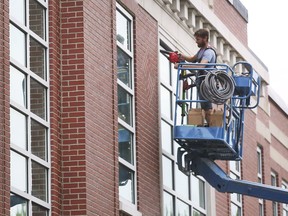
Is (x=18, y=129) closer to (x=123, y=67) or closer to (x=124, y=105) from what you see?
(x=124, y=105)

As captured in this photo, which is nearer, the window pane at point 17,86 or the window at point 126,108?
the window pane at point 17,86

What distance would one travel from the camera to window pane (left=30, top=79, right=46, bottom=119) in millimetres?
23266

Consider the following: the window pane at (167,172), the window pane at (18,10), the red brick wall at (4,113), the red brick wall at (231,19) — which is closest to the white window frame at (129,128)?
the window pane at (167,172)

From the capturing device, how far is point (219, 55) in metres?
33.2

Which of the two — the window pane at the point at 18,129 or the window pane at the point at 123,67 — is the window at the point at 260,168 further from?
the window pane at the point at 18,129

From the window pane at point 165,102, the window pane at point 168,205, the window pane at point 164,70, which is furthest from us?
the window pane at point 164,70

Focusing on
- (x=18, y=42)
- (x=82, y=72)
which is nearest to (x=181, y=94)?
(x=82, y=72)

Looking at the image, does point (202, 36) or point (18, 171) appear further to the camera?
point (202, 36)

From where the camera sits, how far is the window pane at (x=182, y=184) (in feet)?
96.9

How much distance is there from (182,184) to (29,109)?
758cm

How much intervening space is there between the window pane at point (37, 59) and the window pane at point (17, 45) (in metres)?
0.29

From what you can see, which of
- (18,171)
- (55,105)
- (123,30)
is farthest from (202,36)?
(18,171)

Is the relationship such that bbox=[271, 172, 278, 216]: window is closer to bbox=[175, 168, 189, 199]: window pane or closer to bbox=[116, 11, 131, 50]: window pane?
bbox=[175, 168, 189, 199]: window pane

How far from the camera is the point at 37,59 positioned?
23594mm
